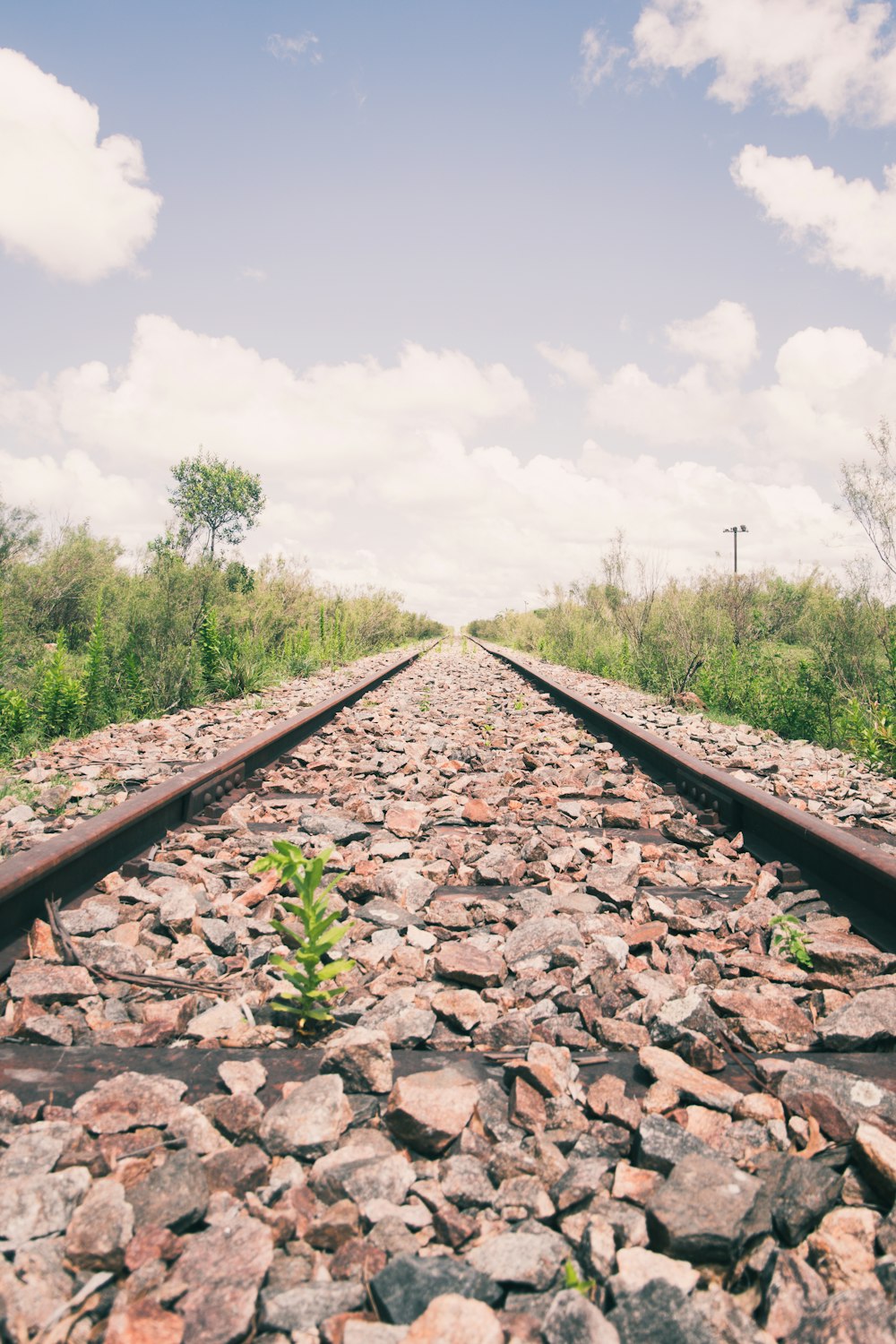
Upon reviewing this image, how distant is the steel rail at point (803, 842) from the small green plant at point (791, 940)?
252 millimetres

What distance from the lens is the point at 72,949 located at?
93.1 inches

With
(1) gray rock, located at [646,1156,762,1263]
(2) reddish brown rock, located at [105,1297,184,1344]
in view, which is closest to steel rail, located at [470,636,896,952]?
(1) gray rock, located at [646,1156,762,1263]

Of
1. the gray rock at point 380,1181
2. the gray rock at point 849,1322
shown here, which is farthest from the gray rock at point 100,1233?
the gray rock at point 849,1322

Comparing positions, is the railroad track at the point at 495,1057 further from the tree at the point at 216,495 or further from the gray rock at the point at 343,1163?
the tree at the point at 216,495

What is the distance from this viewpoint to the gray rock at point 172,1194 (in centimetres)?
134

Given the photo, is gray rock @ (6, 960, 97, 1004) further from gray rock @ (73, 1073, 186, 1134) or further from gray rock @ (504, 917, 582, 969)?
gray rock @ (504, 917, 582, 969)

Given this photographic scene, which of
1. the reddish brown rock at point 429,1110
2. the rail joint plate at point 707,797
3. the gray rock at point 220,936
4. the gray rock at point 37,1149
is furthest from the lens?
the rail joint plate at point 707,797

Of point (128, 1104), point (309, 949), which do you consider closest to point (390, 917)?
point (309, 949)

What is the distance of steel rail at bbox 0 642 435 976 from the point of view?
2467 millimetres

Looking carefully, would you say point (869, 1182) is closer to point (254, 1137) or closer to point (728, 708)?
point (254, 1137)

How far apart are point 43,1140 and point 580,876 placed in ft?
6.94

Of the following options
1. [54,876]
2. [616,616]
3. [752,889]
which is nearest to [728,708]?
[616,616]

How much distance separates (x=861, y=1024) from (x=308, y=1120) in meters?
1.35

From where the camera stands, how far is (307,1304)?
3.92ft
